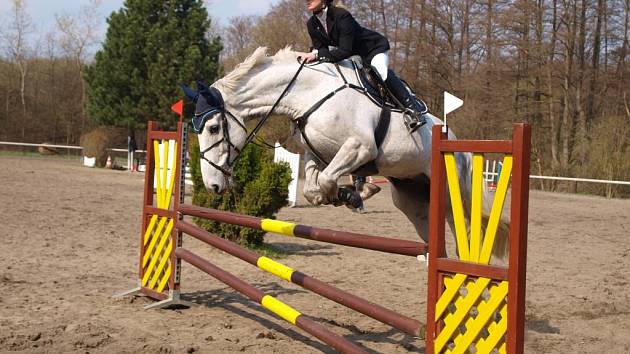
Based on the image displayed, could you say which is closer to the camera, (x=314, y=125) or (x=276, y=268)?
(x=276, y=268)

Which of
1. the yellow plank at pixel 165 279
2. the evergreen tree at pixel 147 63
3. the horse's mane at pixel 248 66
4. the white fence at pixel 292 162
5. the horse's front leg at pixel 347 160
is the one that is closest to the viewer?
the horse's front leg at pixel 347 160

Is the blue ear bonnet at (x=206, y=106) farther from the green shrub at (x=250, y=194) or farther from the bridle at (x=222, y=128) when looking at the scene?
the green shrub at (x=250, y=194)

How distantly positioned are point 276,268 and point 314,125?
3.08 feet

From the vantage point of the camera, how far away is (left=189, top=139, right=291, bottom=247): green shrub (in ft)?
25.5

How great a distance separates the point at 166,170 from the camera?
17.9ft

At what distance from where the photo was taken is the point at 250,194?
7789mm

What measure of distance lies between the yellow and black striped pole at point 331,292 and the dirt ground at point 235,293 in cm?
56

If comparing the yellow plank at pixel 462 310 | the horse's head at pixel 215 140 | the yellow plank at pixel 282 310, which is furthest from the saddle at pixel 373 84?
the yellow plank at pixel 462 310

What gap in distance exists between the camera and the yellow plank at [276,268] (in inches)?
151

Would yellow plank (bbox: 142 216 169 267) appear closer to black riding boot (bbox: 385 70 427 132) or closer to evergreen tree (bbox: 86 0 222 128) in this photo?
black riding boot (bbox: 385 70 427 132)

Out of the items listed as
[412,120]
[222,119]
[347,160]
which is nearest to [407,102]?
[412,120]

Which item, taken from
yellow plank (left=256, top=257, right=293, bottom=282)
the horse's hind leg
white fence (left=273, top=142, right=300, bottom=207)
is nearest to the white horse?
the horse's hind leg

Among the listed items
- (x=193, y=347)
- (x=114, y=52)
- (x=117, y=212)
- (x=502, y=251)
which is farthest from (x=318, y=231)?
(x=114, y=52)

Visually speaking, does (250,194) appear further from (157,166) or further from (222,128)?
(222,128)
